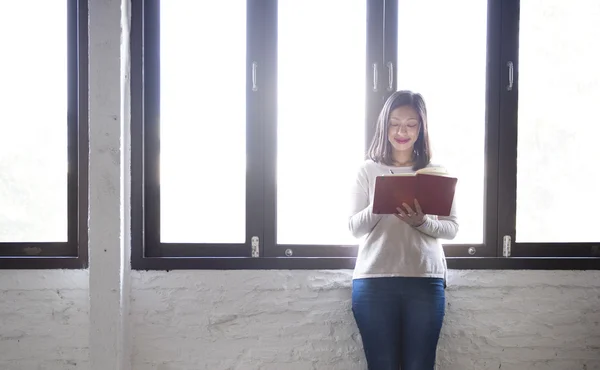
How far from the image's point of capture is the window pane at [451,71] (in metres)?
2.23

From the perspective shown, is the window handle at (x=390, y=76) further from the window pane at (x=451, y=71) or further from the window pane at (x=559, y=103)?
the window pane at (x=559, y=103)

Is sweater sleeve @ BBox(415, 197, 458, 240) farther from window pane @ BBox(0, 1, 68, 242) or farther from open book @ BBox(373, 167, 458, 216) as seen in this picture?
window pane @ BBox(0, 1, 68, 242)

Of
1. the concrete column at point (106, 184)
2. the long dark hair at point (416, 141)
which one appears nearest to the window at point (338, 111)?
the concrete column at point (106, 184)

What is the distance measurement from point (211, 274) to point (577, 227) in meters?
1.79

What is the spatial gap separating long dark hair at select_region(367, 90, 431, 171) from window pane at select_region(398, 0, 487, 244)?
0.35 meters

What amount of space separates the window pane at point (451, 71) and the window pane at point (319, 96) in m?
0.24

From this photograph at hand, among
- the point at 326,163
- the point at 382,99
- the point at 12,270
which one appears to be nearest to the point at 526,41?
the point at 382,99

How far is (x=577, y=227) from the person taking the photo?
2.28m

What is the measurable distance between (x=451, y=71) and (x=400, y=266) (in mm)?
1020

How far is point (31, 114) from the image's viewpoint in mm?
2207

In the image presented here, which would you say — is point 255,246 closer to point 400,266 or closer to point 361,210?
point 361,210

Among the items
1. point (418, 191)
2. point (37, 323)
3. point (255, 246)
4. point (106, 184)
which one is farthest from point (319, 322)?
point (37, 323)

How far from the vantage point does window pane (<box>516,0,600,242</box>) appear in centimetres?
223

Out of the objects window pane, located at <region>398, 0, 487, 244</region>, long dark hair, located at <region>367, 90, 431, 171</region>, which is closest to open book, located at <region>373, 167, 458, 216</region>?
long dark hair, located at <region>367, 90, 431, 171</region>
